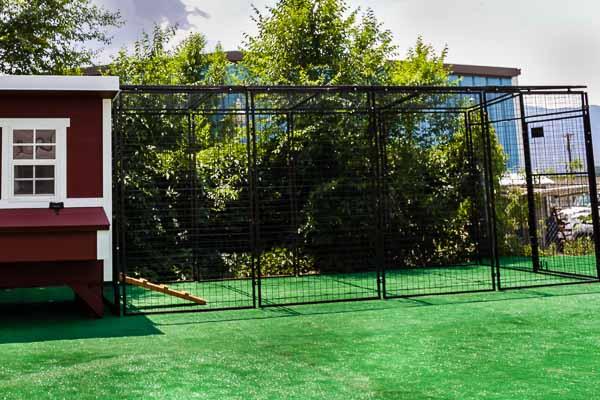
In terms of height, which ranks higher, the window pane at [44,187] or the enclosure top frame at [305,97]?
the enclosure top frame at [305,97]

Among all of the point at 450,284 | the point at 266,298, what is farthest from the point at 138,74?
the point at 450,284

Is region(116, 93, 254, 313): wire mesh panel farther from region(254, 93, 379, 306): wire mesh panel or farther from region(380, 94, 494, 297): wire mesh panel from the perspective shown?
region(380, 94, 494, 297): wire mesh panel

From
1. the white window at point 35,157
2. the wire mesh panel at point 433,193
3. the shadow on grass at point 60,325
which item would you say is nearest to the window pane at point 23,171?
the white window at point 35,157

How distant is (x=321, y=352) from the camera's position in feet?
13.7

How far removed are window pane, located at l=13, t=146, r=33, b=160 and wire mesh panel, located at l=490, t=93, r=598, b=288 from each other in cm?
612

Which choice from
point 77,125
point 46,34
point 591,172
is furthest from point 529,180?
point 46,34

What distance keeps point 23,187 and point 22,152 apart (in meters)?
0.40

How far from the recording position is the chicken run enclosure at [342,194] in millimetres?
8781

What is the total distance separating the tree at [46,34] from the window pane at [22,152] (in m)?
5.48

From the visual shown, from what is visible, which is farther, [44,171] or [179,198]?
[179,198]

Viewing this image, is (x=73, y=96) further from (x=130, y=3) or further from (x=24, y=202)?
(x=130, y=3)

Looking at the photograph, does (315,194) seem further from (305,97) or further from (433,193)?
(433,193)

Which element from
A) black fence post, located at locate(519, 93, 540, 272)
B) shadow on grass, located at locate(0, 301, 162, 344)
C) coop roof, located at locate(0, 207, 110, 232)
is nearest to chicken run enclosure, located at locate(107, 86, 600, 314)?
black fence post, located at locate(519, 93, 540, 272)

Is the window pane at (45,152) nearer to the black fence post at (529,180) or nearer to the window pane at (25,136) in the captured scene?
the window pane at (25,136)
